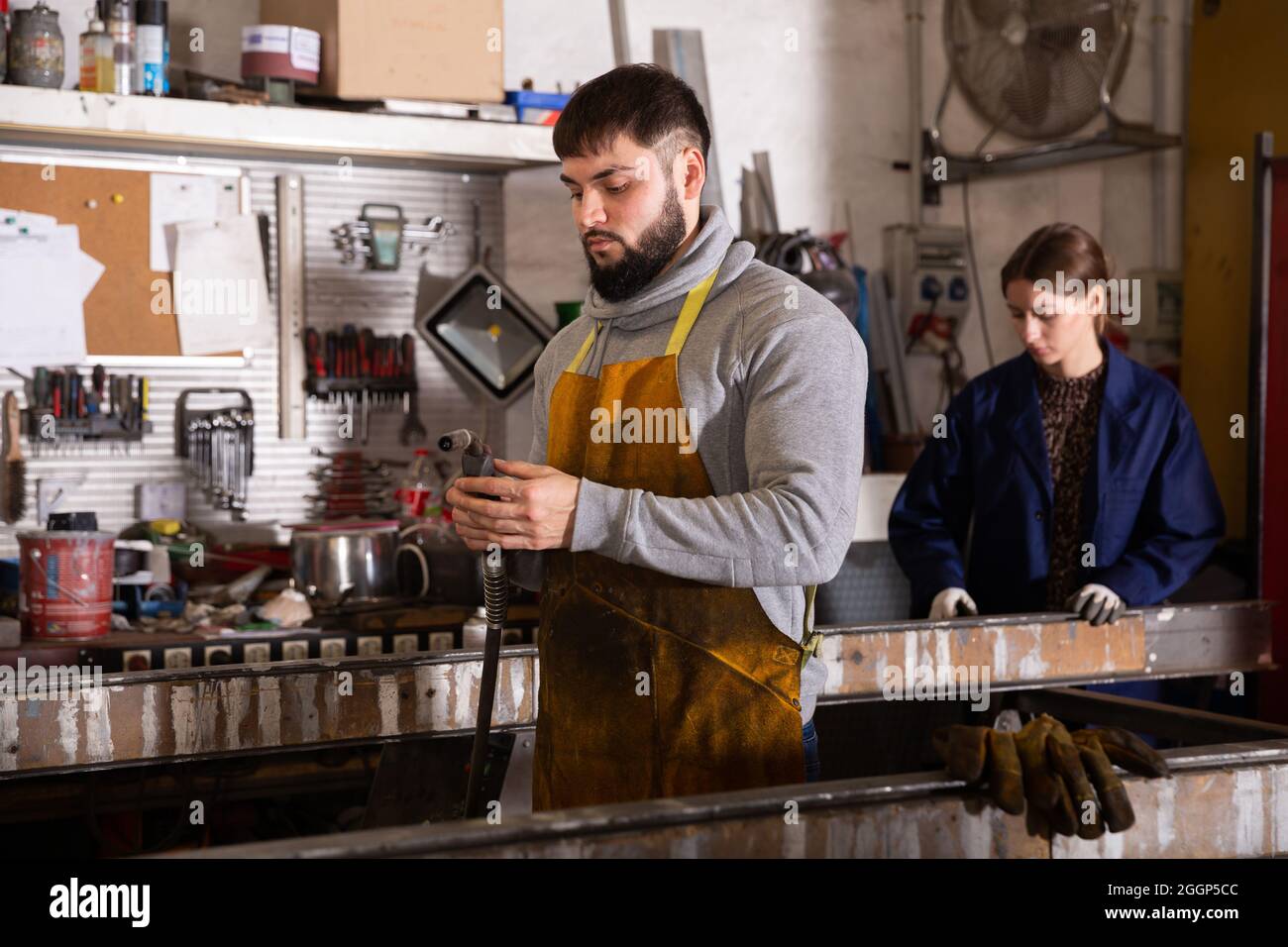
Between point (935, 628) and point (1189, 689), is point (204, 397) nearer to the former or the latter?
point (935, 628)

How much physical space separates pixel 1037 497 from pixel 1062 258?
47 centimetres

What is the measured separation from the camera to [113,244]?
340 cm

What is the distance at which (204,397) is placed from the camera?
3520mm

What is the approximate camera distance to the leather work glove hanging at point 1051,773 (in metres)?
1.50

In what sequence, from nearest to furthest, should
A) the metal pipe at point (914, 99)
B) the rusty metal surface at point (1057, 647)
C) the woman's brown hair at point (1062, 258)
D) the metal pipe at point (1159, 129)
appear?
the rusty metal surface at point (1057, 647) → the woman's brown hair at point (1062, 258) → the metal pipe at point (914, 99) → the metal pipe at point (1159, 129)

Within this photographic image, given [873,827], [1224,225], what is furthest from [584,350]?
[1224,225]

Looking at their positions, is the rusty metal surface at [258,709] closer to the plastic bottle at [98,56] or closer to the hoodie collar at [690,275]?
the hoodie collar at [690,275]

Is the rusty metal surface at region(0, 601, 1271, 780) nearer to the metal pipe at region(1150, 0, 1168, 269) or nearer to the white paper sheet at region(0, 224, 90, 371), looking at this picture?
the white paper sheet at region(0, 224, 90, 371)

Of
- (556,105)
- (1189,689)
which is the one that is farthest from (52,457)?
(1189,689)

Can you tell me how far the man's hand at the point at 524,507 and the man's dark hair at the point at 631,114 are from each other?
0.40 meters

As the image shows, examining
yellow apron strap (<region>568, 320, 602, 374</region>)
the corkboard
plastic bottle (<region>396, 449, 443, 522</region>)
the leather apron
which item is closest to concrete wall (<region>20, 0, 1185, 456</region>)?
plastic bottle (<region>396, 449, 443, 522</region>)

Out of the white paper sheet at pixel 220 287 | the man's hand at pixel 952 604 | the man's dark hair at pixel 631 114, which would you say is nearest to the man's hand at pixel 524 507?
the man's dark hair at pixel 631 114

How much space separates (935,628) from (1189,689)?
1709 millimetres

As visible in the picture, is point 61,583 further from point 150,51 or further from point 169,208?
point 150,51
